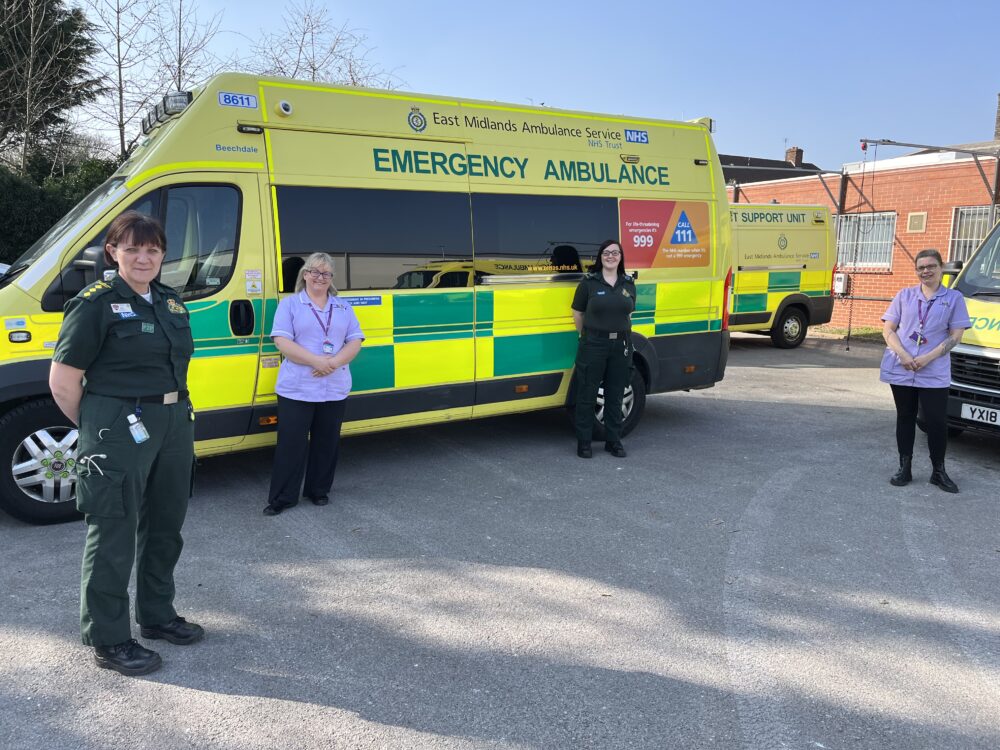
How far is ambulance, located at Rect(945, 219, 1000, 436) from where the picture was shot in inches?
248

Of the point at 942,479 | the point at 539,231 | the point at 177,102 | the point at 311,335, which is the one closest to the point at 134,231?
the point at 311,335

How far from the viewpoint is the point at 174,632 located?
338 centimetres

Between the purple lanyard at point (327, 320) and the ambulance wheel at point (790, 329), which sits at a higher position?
the purple lanyard at point (327, 320)

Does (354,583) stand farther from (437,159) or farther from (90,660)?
(437,159)

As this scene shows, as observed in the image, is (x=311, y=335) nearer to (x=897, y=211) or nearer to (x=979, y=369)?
(x=979, y=369)

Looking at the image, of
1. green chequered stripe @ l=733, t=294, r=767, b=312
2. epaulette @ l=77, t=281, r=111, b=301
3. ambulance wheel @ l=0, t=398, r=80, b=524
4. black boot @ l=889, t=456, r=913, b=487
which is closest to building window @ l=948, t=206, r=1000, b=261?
green chequered stripe @ l=733, t=294, r=767, b=312

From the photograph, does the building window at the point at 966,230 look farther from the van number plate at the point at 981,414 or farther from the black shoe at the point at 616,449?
the black shoe at the point at 616,449

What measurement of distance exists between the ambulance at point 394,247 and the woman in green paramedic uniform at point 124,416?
4.90 ft

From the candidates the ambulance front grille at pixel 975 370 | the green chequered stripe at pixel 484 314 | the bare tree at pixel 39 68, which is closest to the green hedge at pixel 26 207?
the bare tree at pixel 39 68

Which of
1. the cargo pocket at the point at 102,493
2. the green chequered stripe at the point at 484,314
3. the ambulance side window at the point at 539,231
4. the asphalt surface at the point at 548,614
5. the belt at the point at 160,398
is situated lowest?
the asphalt surface at the point at 548,614

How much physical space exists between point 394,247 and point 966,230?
49.3 feet

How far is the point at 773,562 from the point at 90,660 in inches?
137

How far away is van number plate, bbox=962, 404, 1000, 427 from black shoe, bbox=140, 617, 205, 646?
19.9 feet

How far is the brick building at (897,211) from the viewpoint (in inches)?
627
